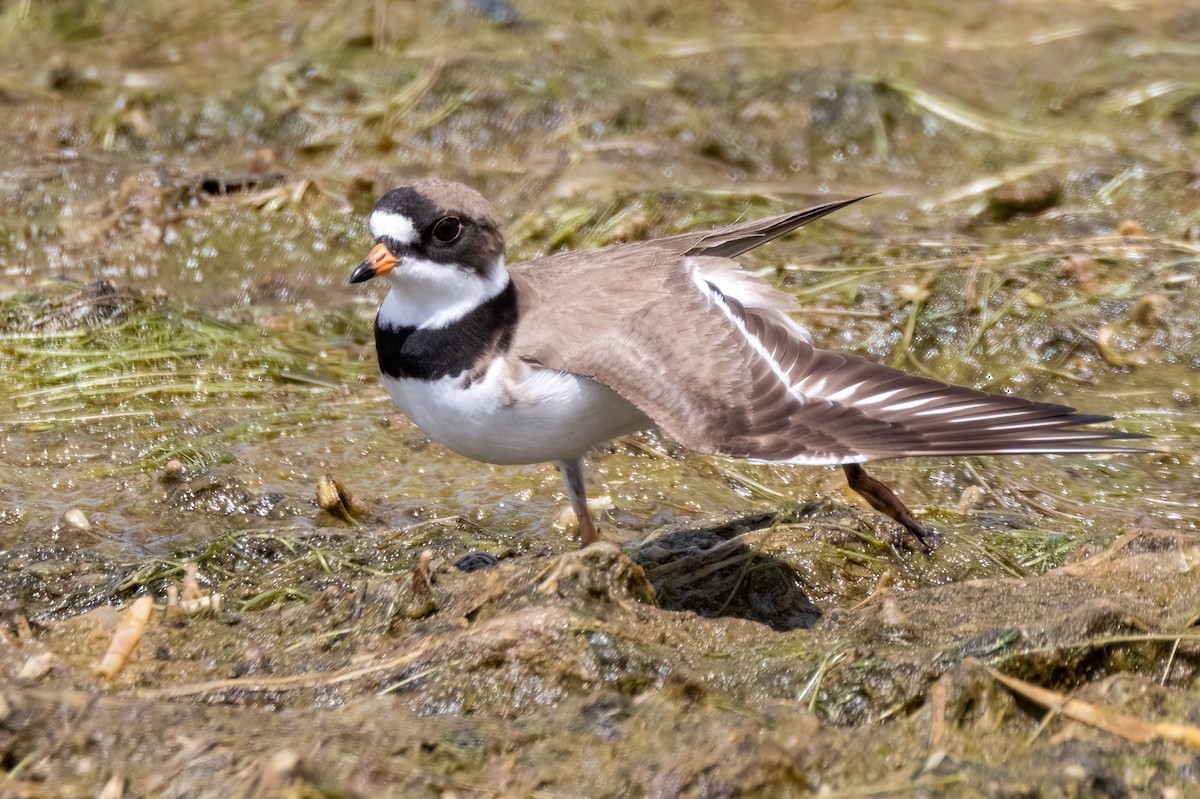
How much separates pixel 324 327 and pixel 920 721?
4.94 m

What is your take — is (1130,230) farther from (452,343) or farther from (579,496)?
(452,343)

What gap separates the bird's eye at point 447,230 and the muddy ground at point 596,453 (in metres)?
1.23

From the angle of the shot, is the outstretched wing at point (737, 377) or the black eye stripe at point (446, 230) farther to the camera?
the black eye stripe at point (446, 230)

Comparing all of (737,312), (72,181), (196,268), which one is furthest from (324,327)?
(737,312)

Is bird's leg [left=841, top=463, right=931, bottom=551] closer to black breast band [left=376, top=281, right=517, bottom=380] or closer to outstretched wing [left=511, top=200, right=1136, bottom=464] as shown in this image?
outstretched wing [left=511, top=200, right=1136, bottom=464]

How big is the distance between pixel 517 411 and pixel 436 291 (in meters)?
0.63

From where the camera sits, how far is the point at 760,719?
13.4 feet

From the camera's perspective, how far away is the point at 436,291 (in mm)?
5539

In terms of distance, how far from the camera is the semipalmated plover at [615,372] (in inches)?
194

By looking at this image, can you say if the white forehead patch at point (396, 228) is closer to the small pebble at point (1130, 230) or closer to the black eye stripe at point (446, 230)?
the black eye stripe at point (446, 230)

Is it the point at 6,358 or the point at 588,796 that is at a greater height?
the point at 588,796

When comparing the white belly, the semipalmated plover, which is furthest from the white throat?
the white belly

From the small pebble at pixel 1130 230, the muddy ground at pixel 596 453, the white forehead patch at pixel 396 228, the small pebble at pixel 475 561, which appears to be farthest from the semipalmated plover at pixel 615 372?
the small pebble at pixel 1130 230

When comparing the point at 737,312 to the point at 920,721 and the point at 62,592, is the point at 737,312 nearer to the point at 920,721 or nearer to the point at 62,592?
the point at 920,721
